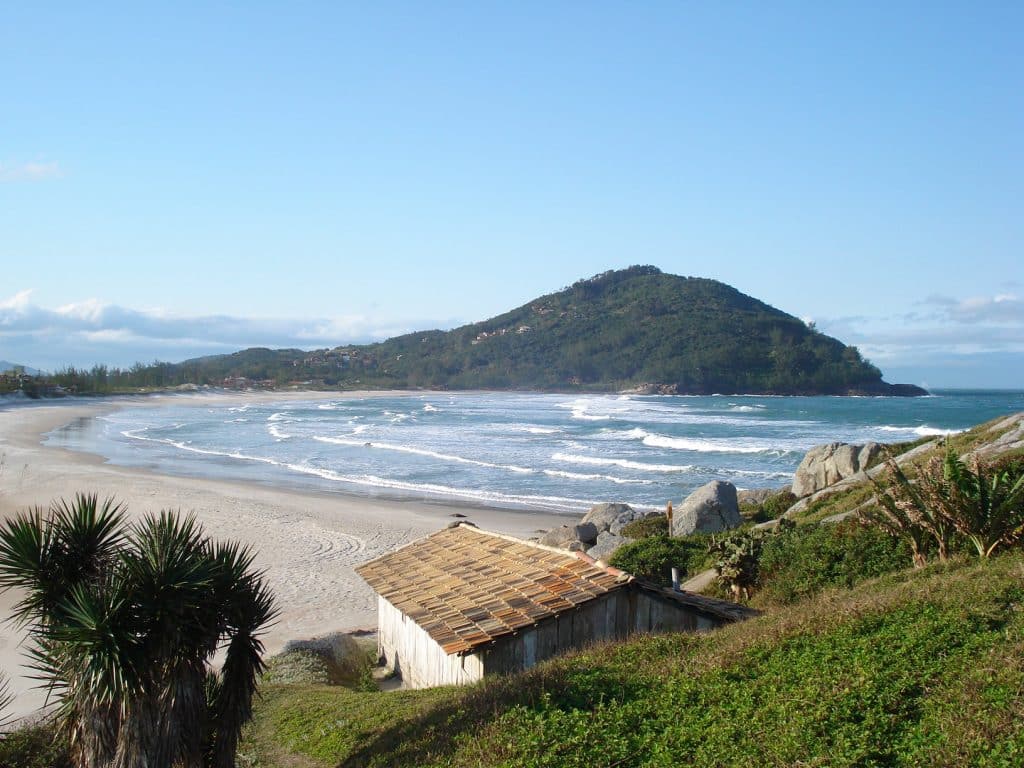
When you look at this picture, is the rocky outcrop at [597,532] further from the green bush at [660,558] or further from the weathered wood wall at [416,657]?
the weathered wood wall at [416,657]

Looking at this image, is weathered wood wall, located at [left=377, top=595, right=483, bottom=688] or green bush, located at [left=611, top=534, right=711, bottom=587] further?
green bush, located at [left=611, top=534, right=711, bottom=587]

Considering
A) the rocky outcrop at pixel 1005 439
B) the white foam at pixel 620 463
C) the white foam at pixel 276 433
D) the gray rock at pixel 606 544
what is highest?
the rocky outcrop at pixel 1005 439

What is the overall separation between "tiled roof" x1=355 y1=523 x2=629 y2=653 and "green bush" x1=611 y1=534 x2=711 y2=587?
375 cm

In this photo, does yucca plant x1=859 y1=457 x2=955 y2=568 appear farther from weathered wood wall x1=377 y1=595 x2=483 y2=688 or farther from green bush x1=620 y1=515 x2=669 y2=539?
green bush x1=620 y1=515 x2=669 y2=539

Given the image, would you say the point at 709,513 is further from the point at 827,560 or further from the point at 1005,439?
the point at 827,560

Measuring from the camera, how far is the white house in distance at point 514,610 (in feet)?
27.8

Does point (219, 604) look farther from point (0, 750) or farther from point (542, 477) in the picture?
point (542, 477)

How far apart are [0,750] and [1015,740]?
7.51 m

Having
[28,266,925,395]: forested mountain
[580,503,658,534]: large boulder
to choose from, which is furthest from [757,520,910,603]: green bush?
[28,266,925,395]: forested mountain

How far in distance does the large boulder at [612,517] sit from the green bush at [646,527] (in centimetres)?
45

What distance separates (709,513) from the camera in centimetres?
1900

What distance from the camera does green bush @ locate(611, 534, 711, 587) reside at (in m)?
14.8

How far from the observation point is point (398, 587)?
11102 millimetres

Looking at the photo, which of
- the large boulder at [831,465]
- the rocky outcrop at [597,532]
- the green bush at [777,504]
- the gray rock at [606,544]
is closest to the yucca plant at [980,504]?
the rocky outcrop at [597,532]
